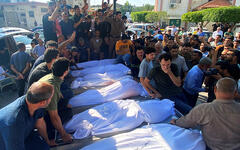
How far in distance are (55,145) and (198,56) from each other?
3652 mm

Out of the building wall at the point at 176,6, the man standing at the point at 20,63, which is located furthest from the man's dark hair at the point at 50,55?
the building wall at the point at 176,6

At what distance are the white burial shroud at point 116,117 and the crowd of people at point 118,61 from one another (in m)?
0.22

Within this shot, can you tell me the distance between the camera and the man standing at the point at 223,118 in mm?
1634

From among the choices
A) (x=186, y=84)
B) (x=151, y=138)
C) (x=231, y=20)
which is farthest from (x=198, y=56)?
(x=231, y=20)

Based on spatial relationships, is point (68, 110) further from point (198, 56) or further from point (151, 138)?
point (198, 56)

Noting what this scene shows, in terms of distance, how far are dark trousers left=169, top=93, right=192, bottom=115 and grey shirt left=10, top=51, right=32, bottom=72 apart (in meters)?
3.70

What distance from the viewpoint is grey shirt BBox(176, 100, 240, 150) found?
163 cm

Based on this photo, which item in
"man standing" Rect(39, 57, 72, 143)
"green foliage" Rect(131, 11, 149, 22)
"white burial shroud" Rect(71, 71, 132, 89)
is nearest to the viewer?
"man standing" Rect(39, 57, 72, 143)

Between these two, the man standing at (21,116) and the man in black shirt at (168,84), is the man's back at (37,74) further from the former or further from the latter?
the man in black shirt at (168,84)

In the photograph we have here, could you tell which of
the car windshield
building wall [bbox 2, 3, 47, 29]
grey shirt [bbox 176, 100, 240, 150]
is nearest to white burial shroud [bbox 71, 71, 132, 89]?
grey shirt [bbox 176, 100, 240, 150]

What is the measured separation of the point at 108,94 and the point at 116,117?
80 cm

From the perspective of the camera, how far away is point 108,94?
3338 mm

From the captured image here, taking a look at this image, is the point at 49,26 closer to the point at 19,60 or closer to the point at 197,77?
the point at 19,60

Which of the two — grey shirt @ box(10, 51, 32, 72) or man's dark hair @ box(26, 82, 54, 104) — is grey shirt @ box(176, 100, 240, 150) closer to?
man's dark hair @ box(26, 82, 54, 104)
